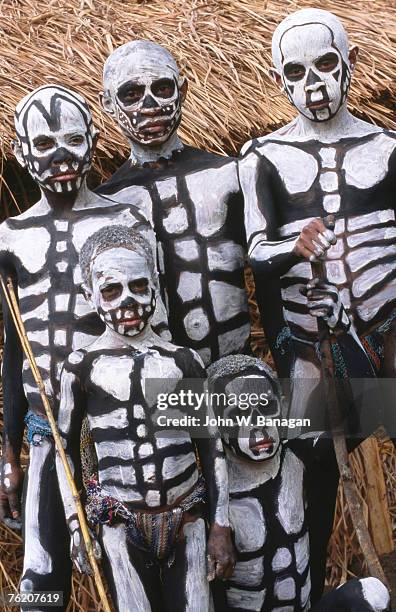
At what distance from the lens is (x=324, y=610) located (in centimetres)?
474

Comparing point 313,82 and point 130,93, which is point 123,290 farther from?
point 313,82

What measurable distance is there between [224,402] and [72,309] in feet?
1.65

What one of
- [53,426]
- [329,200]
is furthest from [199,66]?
[53,426]

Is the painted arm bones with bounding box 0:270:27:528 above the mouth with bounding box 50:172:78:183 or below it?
below

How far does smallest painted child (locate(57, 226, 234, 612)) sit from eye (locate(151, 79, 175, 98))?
1.73 ft

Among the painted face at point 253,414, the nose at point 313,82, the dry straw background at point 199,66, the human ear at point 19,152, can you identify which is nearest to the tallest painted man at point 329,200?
the nose at point 313,82

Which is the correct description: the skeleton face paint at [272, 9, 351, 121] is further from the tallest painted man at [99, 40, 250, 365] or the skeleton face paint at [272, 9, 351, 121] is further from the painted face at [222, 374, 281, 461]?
the painted face at [222, 374, 281, 461]

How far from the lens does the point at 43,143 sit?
192 inches

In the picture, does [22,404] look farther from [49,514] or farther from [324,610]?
[324,610]

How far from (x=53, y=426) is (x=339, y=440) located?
782 millimetres

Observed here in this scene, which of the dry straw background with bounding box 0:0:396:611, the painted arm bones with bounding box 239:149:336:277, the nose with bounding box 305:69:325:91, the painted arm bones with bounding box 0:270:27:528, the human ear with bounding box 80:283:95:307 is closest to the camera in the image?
the painted arm bones with bounding box 239:149:336:277

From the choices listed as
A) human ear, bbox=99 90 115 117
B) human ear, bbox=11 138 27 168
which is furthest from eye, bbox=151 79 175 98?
human ear, bbox=11 138 27 168

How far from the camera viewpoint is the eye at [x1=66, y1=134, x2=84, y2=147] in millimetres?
4875

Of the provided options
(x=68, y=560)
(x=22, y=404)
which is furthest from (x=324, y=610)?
(x=22, y=404)
